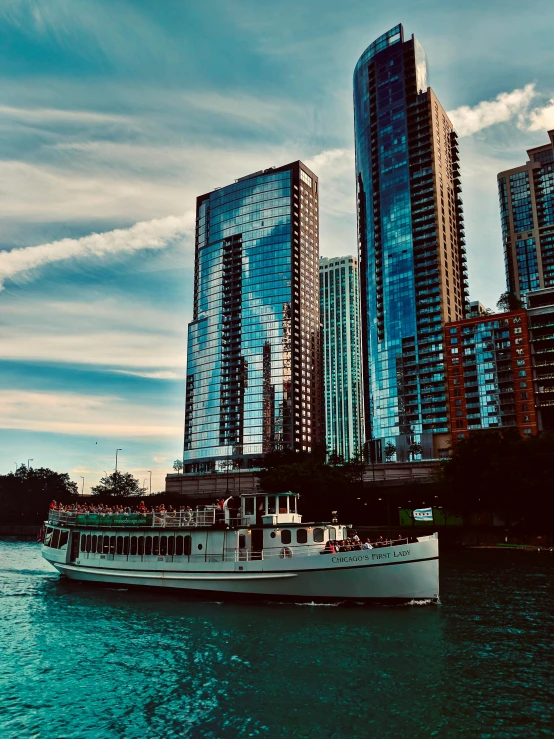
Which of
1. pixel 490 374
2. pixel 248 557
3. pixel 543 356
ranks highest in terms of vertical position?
pixel 543 356

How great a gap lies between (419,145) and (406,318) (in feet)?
201

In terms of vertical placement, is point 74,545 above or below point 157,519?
below

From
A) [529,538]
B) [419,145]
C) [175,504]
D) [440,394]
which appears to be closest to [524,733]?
[529,538]

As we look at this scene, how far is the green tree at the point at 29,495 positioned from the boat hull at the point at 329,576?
137545 mm

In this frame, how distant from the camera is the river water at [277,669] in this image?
19.3 meters

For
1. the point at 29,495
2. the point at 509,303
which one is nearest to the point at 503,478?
the point at 509,303

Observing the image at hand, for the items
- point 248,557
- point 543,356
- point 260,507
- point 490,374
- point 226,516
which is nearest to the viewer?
→ point 248,557

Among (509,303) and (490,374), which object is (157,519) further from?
(509,303)

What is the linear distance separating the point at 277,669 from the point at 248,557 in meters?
15.6

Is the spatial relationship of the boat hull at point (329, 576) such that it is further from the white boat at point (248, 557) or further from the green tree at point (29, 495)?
the green tree at point (29, 495)

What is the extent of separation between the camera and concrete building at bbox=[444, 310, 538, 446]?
15462 centimetres

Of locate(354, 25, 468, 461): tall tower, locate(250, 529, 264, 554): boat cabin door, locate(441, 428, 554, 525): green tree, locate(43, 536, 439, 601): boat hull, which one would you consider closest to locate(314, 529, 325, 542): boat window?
locate(43, 536, 439, 601): boat hull

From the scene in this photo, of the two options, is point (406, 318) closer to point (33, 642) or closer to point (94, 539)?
point (94, 539)

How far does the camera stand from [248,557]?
40250 mm
